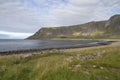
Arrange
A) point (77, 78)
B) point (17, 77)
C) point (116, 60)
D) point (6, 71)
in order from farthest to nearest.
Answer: point (116, 60) < point (6, 71) < point (17, 77) < point (77, 78)

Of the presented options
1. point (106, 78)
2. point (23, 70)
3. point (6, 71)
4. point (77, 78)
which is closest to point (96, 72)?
point (106, 78)

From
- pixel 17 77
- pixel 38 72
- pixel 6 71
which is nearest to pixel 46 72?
pixel 38 72

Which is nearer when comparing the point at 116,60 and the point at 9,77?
the point at 9,77

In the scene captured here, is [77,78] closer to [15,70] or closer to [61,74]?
[61,74]

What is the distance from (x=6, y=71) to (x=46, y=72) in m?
3.09

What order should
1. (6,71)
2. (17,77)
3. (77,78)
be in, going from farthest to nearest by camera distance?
(6,71)
(17,77)
(77,78)

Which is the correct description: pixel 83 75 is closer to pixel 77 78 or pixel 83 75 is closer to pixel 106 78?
pixel 77 78

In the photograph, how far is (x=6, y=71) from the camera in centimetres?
1216

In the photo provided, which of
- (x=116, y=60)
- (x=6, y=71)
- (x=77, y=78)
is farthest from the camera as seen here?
(x=116, y=60)

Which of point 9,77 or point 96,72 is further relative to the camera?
point 96,72

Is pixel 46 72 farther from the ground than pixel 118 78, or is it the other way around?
pixel 46 72

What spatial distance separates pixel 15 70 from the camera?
12172 millimetres

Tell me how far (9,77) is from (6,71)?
118cm

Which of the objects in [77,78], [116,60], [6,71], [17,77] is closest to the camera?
[77,78]
